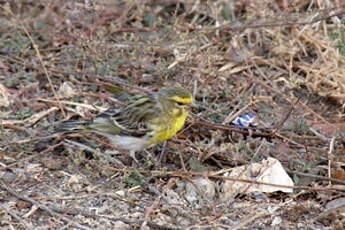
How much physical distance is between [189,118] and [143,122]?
53 cm

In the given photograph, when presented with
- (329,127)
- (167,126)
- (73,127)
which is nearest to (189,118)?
(167,126)

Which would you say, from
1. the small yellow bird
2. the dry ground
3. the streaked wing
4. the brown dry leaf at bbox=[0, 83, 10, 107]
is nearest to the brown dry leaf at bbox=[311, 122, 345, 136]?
the dry ground

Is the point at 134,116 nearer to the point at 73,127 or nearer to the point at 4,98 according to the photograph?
the point at 73,127

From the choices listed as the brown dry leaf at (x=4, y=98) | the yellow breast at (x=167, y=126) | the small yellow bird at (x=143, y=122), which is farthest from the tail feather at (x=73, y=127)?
the brown dry leaf at (x=4, y=98)

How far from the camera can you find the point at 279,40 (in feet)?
27.3

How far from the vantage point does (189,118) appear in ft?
22.9

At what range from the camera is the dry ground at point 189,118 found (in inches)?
229

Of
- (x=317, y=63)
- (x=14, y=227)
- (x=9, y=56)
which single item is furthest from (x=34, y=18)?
(x=14, y=227)

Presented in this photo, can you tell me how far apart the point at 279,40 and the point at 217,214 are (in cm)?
314

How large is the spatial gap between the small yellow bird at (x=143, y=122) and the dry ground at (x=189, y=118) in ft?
0.37

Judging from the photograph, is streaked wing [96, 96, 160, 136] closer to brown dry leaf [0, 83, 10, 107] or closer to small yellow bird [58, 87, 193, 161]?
small yellow bird [58, 87, 193, 161]

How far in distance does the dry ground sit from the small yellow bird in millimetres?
114

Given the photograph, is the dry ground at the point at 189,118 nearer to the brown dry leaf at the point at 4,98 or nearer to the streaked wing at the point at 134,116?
the brown dry leaf at the point at 4,98

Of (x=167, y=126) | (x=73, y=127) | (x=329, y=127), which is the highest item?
(x=167, y=126)
